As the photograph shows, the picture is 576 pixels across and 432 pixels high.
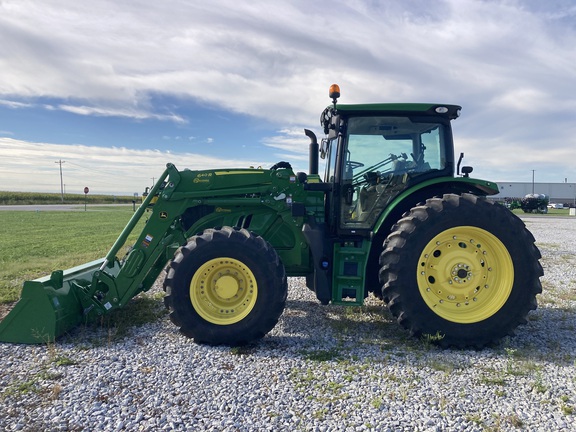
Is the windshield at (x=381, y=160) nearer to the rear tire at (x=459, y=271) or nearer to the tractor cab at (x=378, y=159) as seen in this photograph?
the tractor cab at (x=378, y=159)

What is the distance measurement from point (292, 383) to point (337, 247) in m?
1.98

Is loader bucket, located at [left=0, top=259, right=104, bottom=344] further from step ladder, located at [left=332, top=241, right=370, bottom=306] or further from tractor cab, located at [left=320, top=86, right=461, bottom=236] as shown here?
tractor cab, located at [left=320, top=86, right=461, bottom=236]

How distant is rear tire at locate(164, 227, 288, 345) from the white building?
7567 centimetres

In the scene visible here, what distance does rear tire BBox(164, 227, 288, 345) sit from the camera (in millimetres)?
4727

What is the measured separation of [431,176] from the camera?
5.38 meters

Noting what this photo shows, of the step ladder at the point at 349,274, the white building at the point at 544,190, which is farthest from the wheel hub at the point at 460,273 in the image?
the white building at the point at 544,190

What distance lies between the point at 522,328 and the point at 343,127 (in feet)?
11.6

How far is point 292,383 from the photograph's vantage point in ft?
12.5

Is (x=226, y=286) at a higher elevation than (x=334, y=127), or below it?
below

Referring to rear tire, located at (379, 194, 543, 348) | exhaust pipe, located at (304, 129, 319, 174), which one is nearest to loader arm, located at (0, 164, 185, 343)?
exhaust pipe, located at (304, 129, 319, 174)

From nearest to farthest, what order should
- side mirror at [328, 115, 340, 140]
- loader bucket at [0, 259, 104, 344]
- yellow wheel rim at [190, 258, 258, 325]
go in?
loader bucket at [0, 259, 104, 344] → yellow wheel rim at [190, 258, 258, 325] → side mirror at [328, 115, 340, 140]

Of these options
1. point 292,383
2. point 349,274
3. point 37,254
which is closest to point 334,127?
point 349,274

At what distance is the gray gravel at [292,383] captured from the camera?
127 inches

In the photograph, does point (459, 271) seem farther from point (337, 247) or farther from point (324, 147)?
point (324, 147)
